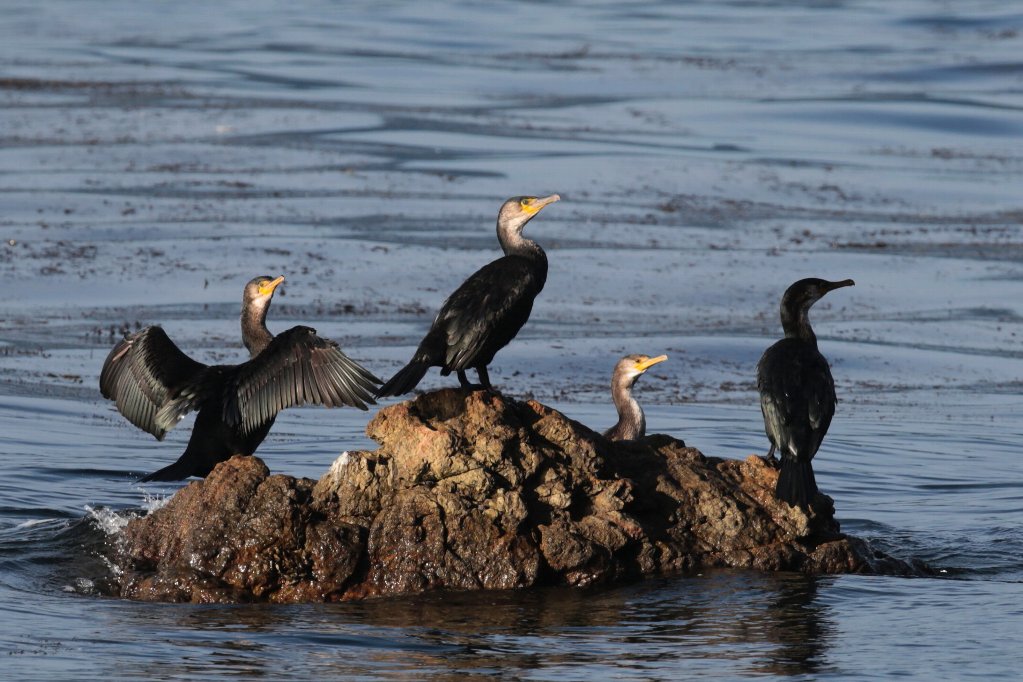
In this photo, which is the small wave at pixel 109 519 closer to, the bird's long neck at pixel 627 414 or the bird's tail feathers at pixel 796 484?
the bird's long neck at pixel 627 414

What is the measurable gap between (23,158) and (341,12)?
2668 cm

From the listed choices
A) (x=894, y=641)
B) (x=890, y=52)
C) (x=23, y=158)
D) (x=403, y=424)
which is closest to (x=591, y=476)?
(x=403, y=424)

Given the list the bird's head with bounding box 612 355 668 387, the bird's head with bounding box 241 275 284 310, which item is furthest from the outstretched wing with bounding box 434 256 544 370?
the bird's head with bounding box 612 355 668 387

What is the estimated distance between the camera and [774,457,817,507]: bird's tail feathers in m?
7.44

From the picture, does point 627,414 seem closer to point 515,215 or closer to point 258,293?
point 515,215

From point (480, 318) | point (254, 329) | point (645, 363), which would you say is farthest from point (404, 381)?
point (645, 363)

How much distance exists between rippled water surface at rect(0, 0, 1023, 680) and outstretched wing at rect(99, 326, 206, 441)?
0.64 metres

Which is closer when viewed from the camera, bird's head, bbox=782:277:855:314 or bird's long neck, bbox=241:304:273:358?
bird's head, bbox=782:277:855:314

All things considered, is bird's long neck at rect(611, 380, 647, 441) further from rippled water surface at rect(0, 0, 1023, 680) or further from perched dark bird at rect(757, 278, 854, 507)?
perched dark bird at rect(757, 278, 854, 507)

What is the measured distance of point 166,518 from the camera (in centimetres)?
756

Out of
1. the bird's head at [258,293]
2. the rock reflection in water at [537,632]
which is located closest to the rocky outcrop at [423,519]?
the rock reflection in water at [537,632]

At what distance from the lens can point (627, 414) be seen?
30.9 feet

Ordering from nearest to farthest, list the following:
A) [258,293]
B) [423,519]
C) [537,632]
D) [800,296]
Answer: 1. [537,632]
2. [423,519]
3. [800,296]
4. [258,293]

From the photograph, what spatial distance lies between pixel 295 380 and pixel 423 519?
2.82ft
